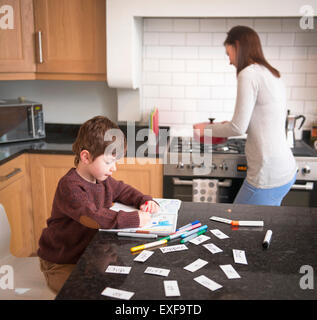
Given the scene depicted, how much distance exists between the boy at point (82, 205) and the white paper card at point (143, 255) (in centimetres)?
18

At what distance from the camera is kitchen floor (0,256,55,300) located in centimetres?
162

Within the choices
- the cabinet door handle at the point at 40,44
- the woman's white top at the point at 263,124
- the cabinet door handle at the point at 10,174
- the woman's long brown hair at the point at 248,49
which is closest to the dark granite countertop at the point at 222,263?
the woman's white top at the point at 263,124

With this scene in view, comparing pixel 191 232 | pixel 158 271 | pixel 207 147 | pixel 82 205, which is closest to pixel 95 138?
pixel 82 205

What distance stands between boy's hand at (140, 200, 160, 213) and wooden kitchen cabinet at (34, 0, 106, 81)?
1698 mm

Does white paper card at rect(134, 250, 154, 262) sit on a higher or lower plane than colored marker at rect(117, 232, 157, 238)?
lower

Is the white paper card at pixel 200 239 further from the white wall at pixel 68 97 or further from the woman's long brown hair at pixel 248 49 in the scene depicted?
the white wall at pixel 68 97

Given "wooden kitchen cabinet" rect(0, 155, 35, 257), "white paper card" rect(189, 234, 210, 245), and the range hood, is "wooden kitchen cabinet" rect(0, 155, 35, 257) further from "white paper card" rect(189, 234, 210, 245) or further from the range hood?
"white paper card" rect(189, 234, 210, 245)

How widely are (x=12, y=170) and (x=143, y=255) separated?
183 centimetres

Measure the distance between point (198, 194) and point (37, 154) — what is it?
1159mm

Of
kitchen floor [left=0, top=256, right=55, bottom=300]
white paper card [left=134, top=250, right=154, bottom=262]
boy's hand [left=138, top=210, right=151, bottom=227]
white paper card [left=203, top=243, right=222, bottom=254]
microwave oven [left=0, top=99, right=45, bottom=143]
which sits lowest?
kitchen floor [left=0, top=256, right=55, bottom=300]

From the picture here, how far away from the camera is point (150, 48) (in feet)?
11.0

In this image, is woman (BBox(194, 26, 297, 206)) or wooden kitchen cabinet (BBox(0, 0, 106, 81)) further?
wooden kitchen cabinet (BBox(0, 0, 106, 81))

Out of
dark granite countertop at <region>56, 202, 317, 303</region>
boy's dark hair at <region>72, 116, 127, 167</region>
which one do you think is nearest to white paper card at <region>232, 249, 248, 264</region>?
dark granite countertop at <region>56, 202, 317, 303</region>
